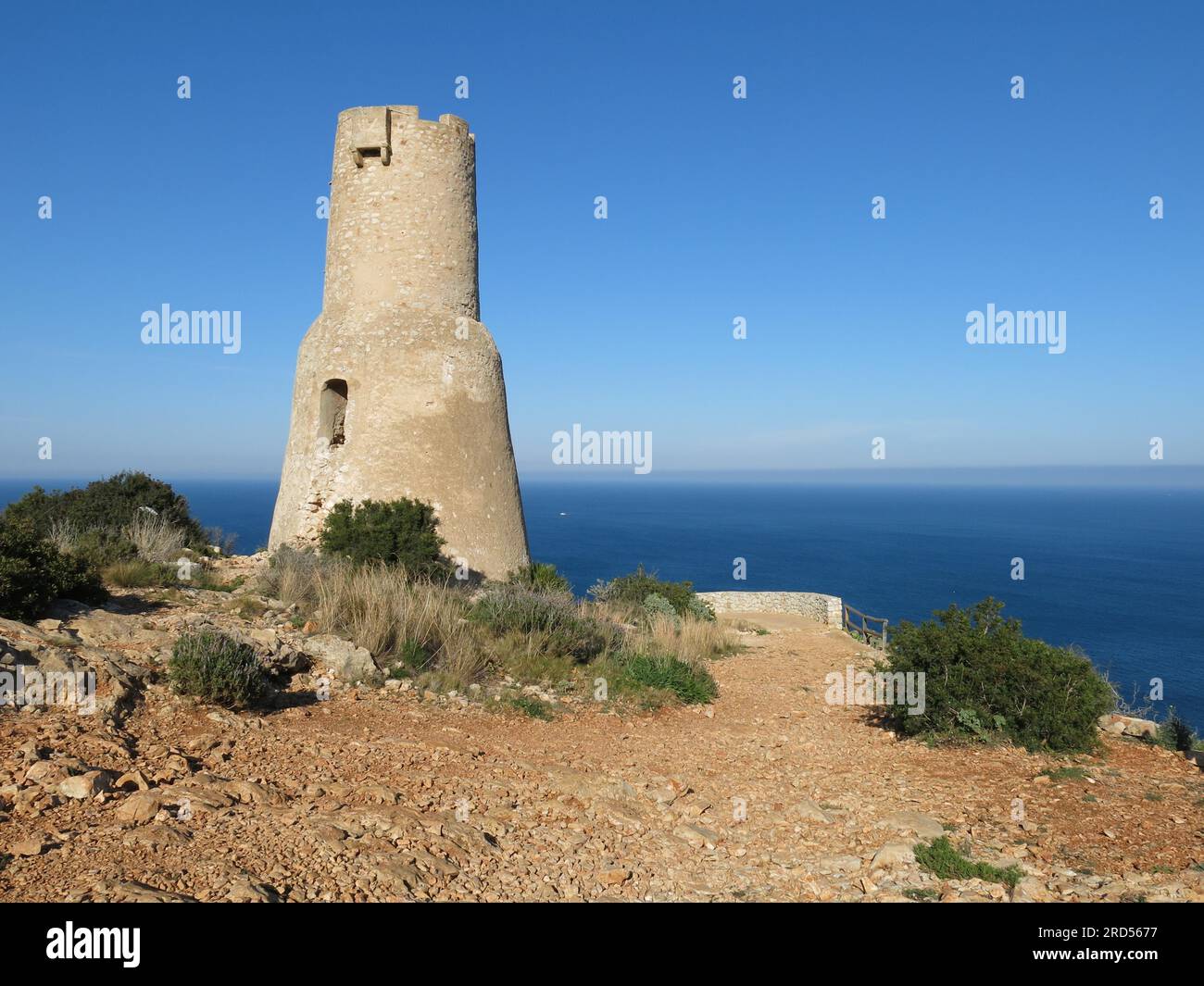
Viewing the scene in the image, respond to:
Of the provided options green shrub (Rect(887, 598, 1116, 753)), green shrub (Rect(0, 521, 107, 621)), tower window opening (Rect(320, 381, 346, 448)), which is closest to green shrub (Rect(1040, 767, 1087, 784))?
green shrub (Rect(887, 598, 1116, 753))

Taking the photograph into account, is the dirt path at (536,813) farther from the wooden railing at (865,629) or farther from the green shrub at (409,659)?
the wooden railing at (865,629)

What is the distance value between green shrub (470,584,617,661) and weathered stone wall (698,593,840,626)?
41.4 ft

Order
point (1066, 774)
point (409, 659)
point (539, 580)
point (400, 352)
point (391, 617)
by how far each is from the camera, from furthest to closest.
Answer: point (539, 580) < point (400, 352) < point (391, 617) < point (409, 659) < point (1066, 774)

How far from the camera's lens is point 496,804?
494 cm

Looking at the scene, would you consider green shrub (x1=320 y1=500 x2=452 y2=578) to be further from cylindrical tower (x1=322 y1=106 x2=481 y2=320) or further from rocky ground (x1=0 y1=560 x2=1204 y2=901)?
cylindrical tower (x1=322 y1=106 x2=481 y2=320)

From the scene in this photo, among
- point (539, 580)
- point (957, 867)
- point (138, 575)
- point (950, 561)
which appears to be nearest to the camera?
point (957, 867)

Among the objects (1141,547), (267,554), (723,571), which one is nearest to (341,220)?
(267,554)

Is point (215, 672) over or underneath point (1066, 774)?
over

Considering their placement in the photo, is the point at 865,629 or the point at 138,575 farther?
the point at 865,629

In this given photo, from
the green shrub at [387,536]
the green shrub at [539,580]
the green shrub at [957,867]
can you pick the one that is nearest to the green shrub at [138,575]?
the green shrub at [387,536]

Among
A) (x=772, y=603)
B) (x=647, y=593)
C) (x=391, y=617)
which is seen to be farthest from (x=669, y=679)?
(x=772, y=603)

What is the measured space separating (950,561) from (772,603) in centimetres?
6548

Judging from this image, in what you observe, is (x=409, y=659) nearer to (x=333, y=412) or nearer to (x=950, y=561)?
(x=333, y=412)

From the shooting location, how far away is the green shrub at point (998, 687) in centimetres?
667
